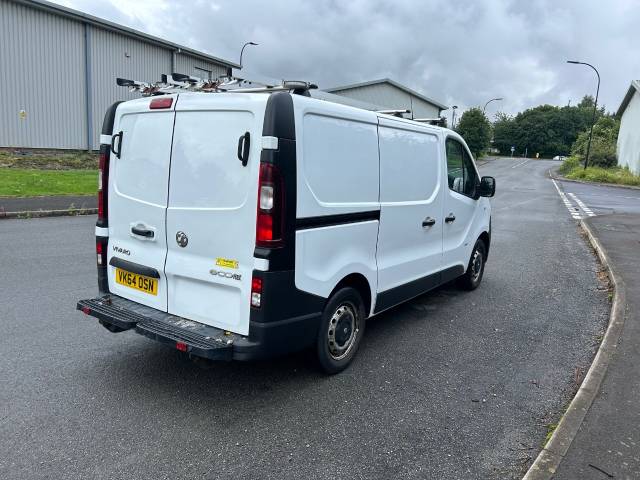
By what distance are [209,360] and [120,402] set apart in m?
0.68

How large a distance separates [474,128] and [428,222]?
6039 centimetres

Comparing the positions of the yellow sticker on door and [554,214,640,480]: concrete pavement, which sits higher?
the yellow sticker on door

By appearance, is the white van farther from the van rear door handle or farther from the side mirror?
the side mirror

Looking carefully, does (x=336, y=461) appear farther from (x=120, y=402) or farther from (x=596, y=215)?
(x=596, y=215)

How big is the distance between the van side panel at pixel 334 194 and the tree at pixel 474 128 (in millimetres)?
59151

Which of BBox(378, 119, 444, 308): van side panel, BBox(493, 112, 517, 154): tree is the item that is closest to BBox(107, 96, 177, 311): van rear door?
BBox(378, 119, 444, 308): van side panel

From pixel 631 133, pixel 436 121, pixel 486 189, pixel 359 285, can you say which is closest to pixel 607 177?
pixel 631 133

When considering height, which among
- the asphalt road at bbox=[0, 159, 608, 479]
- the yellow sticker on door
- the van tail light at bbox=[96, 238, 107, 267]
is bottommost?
the asphalt road at bbox=[0, 159, 608, 479]

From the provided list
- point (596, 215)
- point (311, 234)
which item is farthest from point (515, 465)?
point (596, 215)

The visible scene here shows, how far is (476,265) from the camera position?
695cm

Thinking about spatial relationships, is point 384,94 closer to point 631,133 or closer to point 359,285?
point 631,133

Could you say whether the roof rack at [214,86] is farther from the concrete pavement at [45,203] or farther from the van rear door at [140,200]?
the concrete pavement at [45,203]

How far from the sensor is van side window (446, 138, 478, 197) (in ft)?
19.0

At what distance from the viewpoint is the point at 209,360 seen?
11.6 feet
